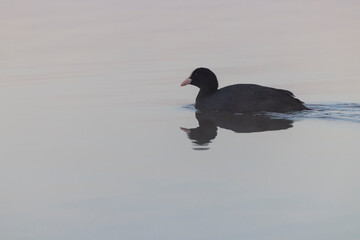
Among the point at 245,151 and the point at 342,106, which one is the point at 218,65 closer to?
the point at 342,106

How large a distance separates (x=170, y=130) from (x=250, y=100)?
73.2 inches

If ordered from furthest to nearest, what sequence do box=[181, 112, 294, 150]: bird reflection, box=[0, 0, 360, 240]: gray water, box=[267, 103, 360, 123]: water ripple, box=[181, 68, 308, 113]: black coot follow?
1. box=[181, 68, 308, 113]: black coot
2. box=[267, 103, 360, 123]: water ripple
3. box=[181, 112, 294, 150]: bird reflection
4. box=[0, 0, 360, 240]: gray water

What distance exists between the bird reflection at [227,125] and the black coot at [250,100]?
6.8 inches

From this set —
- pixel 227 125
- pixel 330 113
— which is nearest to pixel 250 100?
pixel 227 125

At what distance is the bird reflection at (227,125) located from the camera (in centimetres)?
1048

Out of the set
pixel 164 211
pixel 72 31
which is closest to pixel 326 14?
pixel 72 31

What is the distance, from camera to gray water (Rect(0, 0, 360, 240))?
691 centimetres

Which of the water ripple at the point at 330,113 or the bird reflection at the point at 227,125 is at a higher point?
the water ripple at the point at 330,113

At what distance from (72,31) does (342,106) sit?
1140 centimetres

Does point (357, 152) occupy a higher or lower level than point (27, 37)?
lower

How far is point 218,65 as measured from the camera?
16172mm

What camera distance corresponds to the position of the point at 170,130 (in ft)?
35.7

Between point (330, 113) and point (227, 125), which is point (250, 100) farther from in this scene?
point (330, 113)

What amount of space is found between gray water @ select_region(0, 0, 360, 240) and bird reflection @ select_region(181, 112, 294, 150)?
3 centimetres
